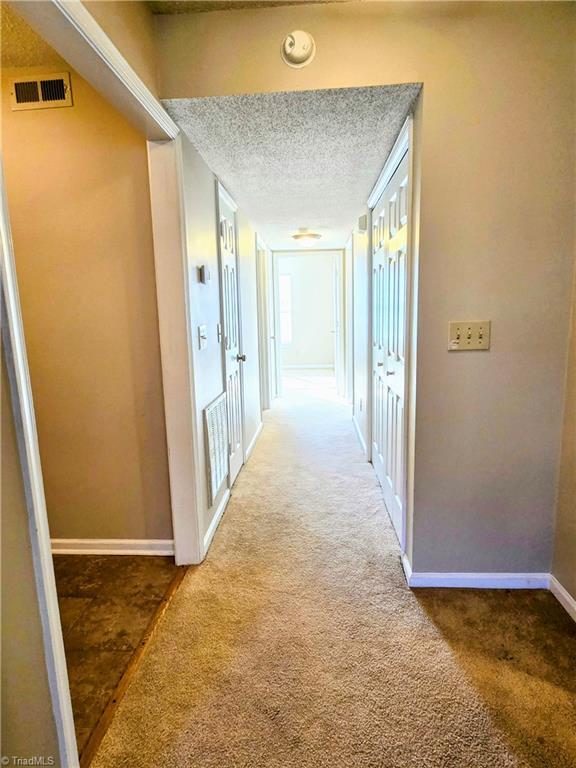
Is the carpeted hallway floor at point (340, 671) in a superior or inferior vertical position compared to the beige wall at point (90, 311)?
inferior

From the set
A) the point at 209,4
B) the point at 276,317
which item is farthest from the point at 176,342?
the point at 276,317

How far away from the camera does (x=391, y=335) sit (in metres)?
2.39

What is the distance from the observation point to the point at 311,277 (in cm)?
885

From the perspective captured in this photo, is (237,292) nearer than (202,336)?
No

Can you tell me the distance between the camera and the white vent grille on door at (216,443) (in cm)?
226

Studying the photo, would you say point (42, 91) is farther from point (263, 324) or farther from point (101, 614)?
point (263, 324)

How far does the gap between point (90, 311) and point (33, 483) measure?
1303 millimetres

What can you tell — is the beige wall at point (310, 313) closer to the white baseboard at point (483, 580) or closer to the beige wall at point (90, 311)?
the beige wall at point (90, 311)

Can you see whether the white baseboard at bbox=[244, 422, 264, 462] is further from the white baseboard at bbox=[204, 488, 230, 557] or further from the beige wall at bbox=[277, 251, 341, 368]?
the beige wall at bbox=[277, 251, 341, 368]

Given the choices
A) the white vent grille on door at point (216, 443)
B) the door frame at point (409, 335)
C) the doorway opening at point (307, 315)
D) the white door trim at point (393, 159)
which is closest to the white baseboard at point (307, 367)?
the doorway opening at point (307, 315)

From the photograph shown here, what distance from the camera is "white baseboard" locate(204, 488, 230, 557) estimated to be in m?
2.22

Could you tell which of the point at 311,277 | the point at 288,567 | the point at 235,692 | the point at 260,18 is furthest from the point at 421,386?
the point at 311,277

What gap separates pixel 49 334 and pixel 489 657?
239 centimetres

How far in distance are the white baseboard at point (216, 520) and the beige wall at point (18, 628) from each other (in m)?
1.25
